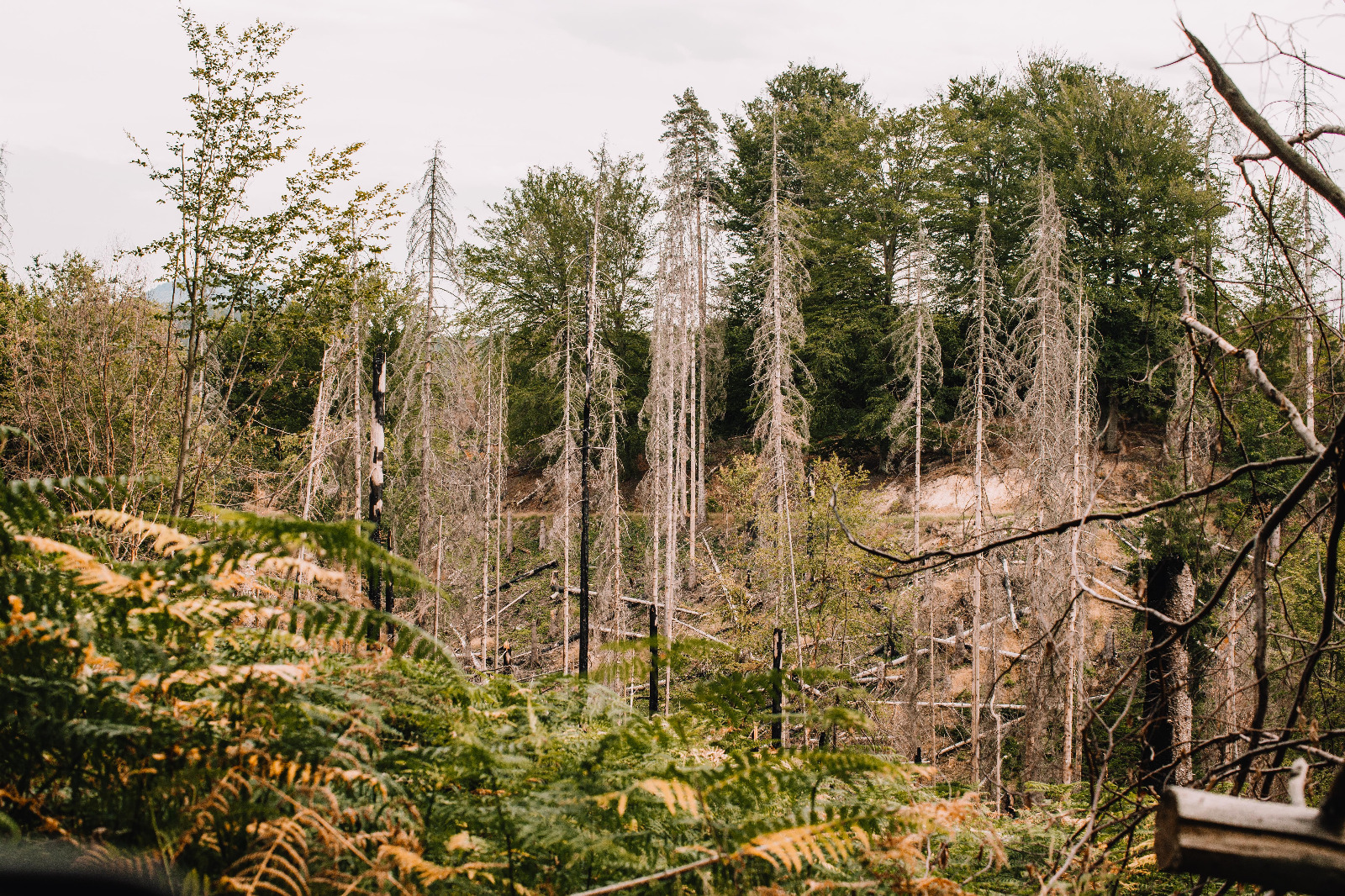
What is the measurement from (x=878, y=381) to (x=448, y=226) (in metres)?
21.5

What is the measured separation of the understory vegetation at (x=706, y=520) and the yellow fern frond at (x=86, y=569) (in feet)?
0.04

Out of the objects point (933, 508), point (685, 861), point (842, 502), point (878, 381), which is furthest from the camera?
point (878, 381)

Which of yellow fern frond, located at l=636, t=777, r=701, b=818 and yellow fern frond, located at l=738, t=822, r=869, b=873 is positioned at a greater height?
yellow fern frond, located at l=636, t=777, r=701, b=818

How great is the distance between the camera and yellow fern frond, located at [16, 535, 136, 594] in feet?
6.34

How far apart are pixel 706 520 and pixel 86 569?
32290mm

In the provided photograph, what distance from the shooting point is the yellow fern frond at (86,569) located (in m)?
1.93

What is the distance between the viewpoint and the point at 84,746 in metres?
1.78

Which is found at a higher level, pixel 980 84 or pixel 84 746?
pixel 980 84

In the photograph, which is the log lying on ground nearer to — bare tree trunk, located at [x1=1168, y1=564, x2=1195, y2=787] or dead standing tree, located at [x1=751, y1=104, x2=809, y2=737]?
bare tree trunk, located at [x1=1168, y1=564, x2=1195, y2=787]

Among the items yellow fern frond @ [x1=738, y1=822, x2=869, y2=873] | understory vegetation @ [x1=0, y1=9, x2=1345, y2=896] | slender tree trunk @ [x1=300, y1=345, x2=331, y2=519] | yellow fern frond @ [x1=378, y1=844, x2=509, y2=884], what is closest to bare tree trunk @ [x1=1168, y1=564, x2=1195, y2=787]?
understory vegetation @ [x1=0, y1=9, x2=1345, y2=896]

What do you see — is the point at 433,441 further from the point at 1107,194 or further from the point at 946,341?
the point at 1107,194

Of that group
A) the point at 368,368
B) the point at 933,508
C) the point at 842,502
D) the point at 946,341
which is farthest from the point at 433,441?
the point at 946,341

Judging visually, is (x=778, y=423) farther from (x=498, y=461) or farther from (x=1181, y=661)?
(x=1181, y=661)

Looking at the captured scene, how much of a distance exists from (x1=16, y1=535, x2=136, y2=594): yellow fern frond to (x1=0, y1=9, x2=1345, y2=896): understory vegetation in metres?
0.01
